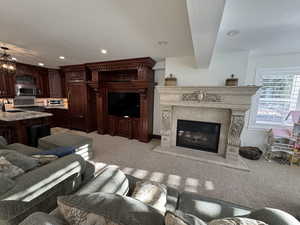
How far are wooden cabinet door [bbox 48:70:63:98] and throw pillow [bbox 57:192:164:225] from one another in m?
5.63

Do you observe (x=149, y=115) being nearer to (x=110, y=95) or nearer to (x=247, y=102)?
(x=110, y=95)

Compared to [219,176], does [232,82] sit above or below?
above

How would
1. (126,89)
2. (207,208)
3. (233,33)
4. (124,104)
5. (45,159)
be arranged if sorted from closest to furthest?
(207,208) → (45,159) → (233,33) → (126,89) → (124,104)

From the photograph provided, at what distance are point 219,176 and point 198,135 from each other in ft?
3.74

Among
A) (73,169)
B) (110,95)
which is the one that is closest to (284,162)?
(73,169)

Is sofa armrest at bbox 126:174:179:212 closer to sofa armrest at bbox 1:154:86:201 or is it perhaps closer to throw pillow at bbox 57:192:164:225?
throw pillow at bbox 57:192:164:225

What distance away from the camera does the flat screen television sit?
13.0ft

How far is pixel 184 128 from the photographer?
11.1 ft

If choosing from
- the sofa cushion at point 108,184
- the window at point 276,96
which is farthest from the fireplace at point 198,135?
the sofa cushion at point 108,184

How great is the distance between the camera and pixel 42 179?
100 cm

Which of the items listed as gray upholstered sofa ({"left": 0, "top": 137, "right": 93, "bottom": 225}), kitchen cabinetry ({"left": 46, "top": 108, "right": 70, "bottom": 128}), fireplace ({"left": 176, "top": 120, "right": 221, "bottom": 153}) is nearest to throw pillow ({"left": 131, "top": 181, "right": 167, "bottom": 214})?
gray upholstered sofa ({"left": 0, "top": 137, "right": 93, "bottom": 225})

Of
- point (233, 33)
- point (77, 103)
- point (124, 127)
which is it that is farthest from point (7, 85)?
point (233, 33)

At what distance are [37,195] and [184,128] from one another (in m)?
3.01

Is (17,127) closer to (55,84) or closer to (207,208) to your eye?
(55,84)
